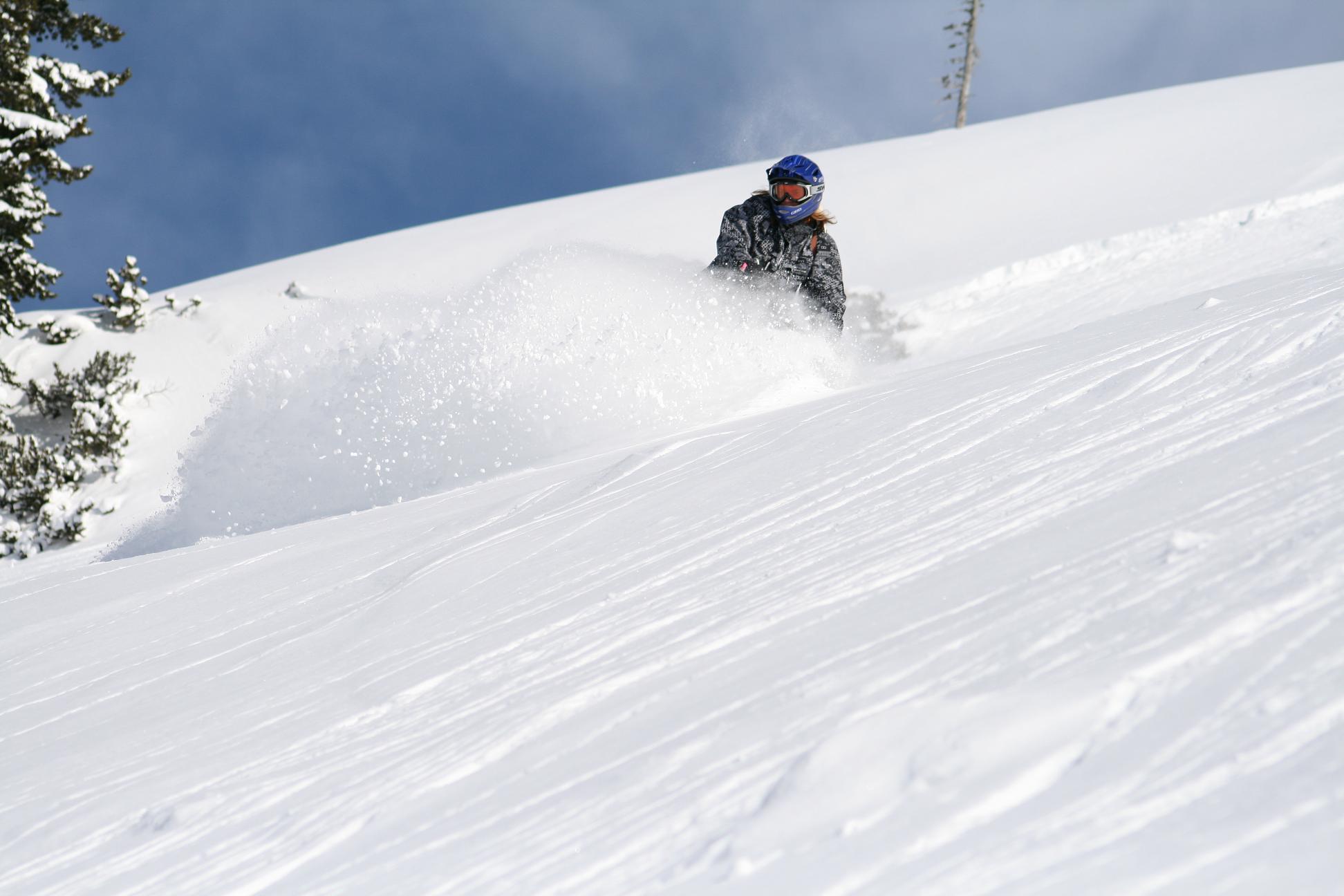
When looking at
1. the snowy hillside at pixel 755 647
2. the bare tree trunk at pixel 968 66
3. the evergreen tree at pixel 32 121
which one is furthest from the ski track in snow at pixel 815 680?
the bare tree trunk at pixel 968 66

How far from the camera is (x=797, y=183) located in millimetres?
6180

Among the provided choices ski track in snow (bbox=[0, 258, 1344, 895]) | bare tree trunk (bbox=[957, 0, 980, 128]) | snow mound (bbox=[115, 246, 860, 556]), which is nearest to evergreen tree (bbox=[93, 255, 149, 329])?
snow mound (bbox=[115, 246, 860, 556])

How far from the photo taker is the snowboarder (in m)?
6.21

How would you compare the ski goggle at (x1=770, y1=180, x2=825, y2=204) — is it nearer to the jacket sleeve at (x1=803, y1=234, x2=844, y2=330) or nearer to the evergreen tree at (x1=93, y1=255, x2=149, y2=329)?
the jacket sleeve at (x1=803, y1=234, x2=844, y2=330)

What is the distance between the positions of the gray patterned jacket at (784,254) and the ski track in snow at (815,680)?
3.15 m

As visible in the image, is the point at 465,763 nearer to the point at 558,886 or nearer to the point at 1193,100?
the point at 558,886

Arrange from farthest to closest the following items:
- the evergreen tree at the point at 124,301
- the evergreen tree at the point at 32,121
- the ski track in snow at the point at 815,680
A: the evergreen tree at the point at 124,301 → the evergreen tree at the point at 32,121 → the ski track in snow at the point at 815,680

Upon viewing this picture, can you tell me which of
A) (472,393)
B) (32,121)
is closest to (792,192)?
(472,393)

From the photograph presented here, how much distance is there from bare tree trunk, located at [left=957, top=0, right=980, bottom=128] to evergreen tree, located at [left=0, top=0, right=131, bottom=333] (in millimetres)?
19828

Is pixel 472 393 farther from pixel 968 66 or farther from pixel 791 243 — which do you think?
pixel 968 66

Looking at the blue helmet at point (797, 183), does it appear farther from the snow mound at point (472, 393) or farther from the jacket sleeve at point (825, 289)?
the snow mound at point (472, 393)

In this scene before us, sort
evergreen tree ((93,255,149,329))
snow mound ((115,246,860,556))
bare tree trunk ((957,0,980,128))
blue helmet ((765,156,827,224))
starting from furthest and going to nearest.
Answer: bare tree trunk ((957,0,980,128)) < evergreen tree ((93,255,149,329)) < blue helmet ((765,156,827,224)) < snow mound ((115,246,860,556))

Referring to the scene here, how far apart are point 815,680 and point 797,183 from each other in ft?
17.0

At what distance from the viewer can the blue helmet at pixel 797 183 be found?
6.18 metres
